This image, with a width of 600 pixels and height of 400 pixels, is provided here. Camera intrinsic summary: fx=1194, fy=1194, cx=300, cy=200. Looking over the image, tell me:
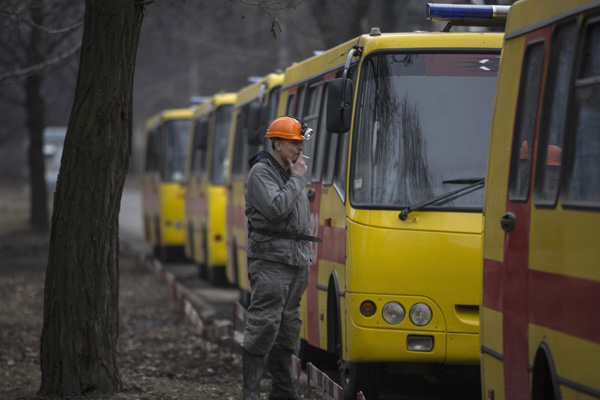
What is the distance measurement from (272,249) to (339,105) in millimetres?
1389

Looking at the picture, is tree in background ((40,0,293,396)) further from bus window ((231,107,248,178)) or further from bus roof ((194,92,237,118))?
bus roof ((194,92,237,118))

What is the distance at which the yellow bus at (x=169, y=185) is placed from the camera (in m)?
25.4

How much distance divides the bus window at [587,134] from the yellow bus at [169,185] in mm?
20000

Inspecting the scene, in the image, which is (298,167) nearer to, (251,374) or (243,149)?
(251,374)

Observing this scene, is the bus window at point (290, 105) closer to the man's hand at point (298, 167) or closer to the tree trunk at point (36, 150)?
the man's hand at point (298, 167)

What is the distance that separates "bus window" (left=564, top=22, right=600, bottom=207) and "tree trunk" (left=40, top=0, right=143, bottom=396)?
400cm

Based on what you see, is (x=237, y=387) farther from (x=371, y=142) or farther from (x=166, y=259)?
(x=166, y=259)

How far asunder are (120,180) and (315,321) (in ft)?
7.36

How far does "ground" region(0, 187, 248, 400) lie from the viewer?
950 cm

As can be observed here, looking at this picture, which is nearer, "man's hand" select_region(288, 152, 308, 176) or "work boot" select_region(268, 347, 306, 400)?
"man's hand" select_region(288, 152, 308, 176)

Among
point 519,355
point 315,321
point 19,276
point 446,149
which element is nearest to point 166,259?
point 19,276

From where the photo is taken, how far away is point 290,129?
7.78 m

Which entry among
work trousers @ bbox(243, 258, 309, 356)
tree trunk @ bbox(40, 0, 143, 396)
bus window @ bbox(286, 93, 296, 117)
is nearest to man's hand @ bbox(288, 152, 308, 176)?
work trousers @ bbox(243, 258, 309, 356)

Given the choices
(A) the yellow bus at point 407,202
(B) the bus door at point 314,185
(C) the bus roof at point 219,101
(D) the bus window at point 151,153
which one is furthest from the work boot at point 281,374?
(D) the bus window at point 151,153
